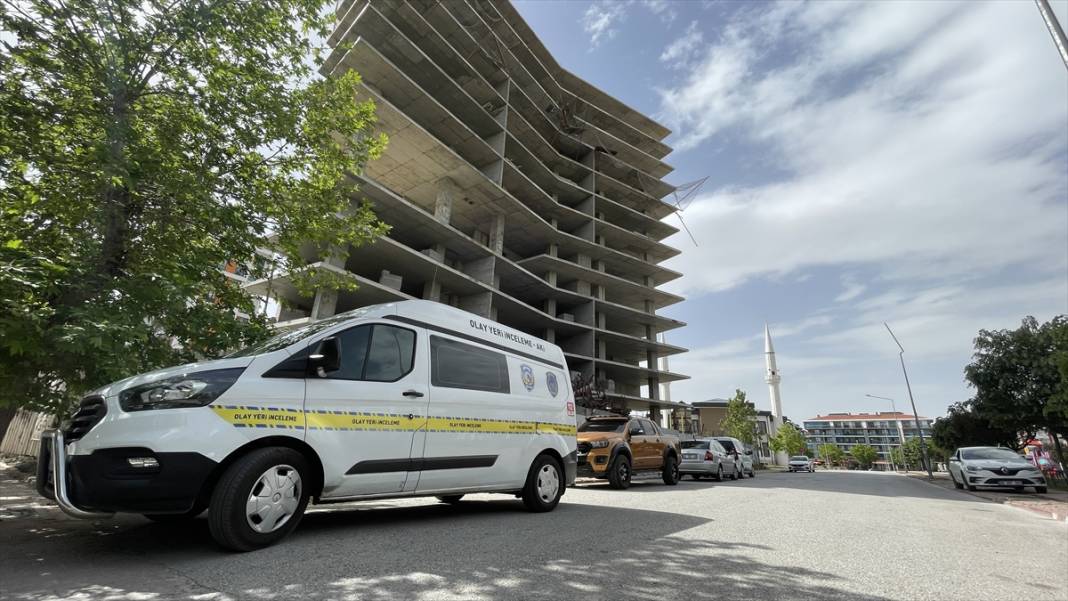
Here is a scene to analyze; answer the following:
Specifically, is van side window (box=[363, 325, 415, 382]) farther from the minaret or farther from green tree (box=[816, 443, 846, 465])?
green tree (box=[816, 443, 846, 465])

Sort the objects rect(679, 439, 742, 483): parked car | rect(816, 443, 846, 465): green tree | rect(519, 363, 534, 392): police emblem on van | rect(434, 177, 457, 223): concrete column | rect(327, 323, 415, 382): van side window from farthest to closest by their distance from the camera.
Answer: rect(816, 443, 846, 465): green tree < rect(434, 177, 457, 223): concrete column < rect(679, 439, 742, 483): parked car < rect(519, 363, 534, 392): police emblem on van < rect(327, 323, 415, 382): van side window

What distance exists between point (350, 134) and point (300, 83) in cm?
108

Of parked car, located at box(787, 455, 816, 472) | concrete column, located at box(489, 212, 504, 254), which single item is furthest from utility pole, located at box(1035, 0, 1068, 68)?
parked car, located at box(787, 455, 816, 472)

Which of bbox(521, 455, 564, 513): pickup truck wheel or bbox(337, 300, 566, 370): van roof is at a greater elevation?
bbox(337, 300, 566, 370): van roof

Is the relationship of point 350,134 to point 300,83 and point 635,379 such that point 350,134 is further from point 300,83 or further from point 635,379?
point 635,379

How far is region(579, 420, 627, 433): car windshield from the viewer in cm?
1130

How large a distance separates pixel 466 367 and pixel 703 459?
1345 centimetres

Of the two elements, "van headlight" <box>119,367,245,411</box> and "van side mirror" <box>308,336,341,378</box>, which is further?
"van side mirror" <box>308,336,341,378</box>

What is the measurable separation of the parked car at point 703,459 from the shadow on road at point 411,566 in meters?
12.3

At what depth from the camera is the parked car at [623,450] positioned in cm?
1049

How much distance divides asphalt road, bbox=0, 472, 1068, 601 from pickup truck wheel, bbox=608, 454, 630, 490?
15.2 feet

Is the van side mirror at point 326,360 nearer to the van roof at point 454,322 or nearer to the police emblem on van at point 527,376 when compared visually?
the van roof at point 454,322

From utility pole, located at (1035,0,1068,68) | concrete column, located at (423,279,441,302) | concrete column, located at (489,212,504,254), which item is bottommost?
utility pole, located at (1035,0,1068,68)

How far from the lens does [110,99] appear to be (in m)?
5.80
